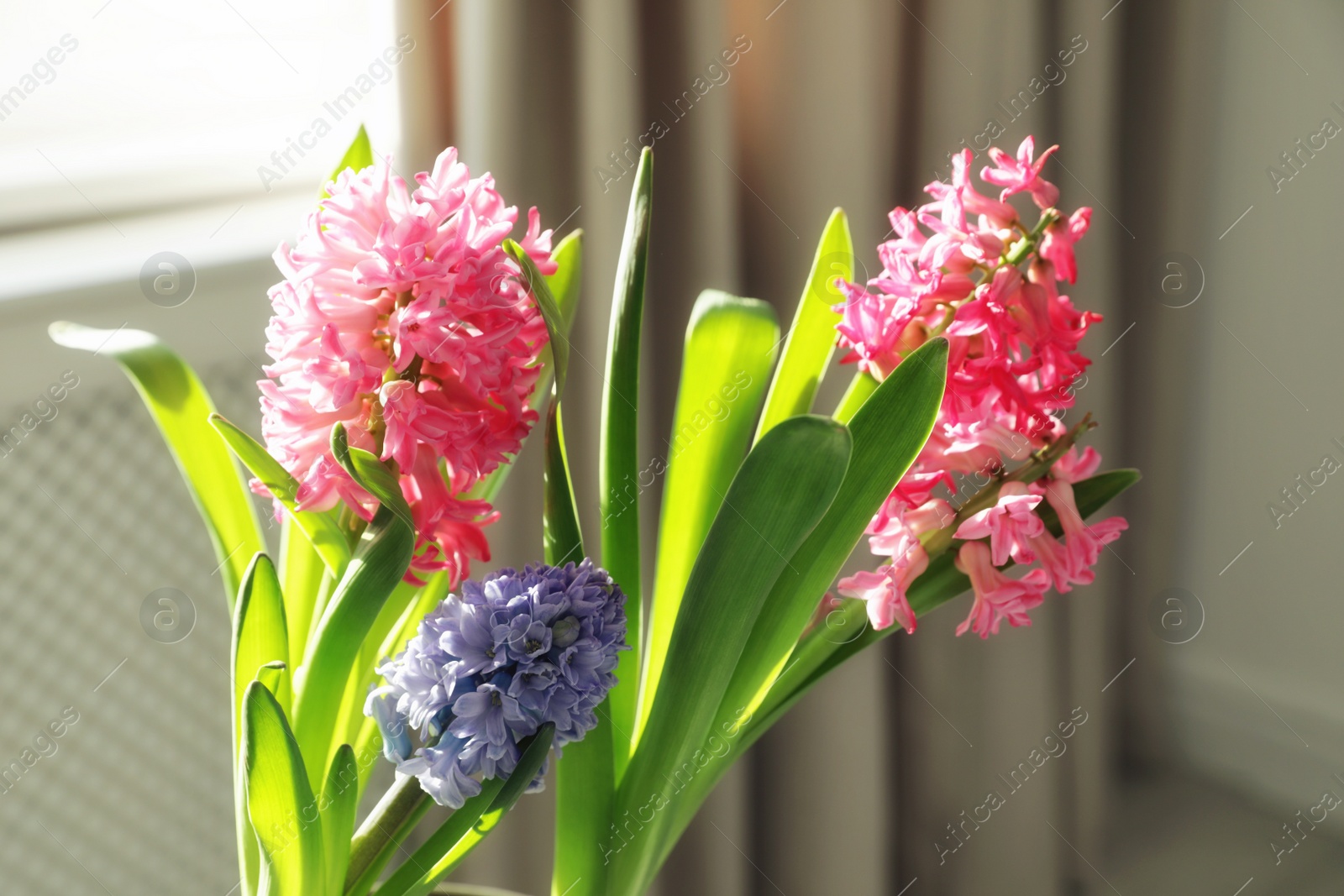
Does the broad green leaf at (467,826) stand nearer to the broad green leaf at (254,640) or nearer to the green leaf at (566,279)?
the broad green leaf at (254,640)

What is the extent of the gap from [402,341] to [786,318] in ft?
2.39

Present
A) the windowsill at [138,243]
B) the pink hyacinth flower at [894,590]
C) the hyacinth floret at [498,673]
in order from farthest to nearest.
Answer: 1. the windowsill at [138,243]
2. the pink hyacinth flower at [894,590]
3. the hyacinth floret at [498,673]

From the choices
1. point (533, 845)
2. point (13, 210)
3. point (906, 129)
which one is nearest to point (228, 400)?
point (13, 210)

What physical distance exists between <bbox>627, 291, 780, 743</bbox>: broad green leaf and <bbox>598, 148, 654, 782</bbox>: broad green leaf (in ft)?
0.06

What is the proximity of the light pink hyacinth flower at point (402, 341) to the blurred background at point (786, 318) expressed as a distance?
463 millimetres

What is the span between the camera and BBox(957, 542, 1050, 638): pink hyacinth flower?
1.69 ft

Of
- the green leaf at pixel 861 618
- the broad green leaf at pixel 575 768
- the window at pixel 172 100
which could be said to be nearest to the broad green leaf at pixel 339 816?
the broad green leaf at pixel 575 768

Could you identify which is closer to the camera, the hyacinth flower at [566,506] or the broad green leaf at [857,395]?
the hyacinth flower at [566,506]

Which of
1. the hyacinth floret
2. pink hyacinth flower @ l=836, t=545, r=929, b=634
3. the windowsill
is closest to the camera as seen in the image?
the hyacinth floret

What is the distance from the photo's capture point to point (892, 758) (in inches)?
51.8

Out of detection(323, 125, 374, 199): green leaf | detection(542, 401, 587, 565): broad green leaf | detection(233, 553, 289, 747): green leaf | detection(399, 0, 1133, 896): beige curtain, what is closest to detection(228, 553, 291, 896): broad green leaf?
detection(233, 553, 289, 747): green leaf

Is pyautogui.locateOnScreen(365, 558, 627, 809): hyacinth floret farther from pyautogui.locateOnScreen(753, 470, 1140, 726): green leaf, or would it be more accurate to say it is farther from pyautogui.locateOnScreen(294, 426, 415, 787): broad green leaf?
pyautogui.locateOnScreen(753, 470, 1140, 726): green leaf

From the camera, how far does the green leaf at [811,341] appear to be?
594 millimetres

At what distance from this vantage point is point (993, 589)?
1.71 ft
